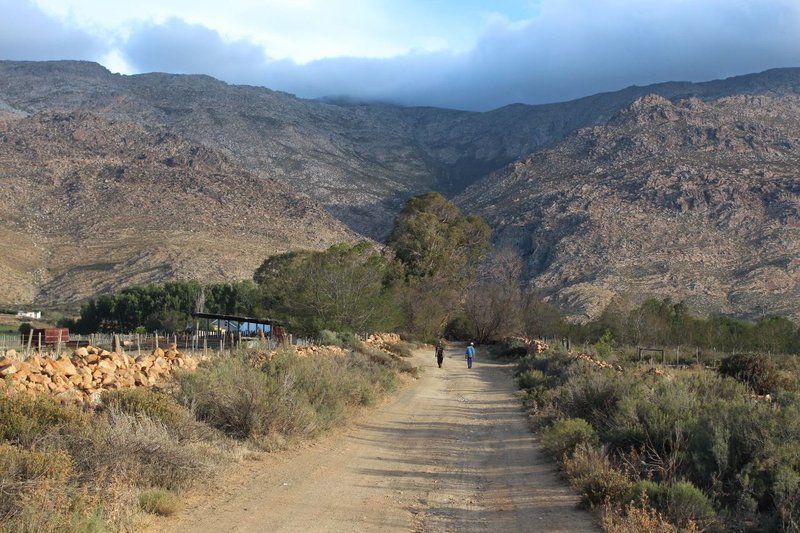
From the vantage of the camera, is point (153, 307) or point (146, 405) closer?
point (146, 405)

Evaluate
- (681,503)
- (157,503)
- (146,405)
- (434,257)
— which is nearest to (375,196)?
(434,257)

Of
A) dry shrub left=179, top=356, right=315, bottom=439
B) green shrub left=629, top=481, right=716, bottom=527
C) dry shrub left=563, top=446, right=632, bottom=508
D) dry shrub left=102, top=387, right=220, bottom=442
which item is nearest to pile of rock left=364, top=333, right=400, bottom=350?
dry shrub left=179, top=356, right=315, bottom=439

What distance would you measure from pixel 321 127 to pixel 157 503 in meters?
166

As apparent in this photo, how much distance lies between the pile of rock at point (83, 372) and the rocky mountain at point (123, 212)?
62.3m

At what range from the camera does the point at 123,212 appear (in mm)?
87688

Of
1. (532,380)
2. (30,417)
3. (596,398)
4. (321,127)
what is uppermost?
(321,127)

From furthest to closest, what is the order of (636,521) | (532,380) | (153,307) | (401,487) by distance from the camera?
(153,307)
(532,380)
(401,487)
(636,521)

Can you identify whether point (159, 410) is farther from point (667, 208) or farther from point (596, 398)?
point (667, 208)

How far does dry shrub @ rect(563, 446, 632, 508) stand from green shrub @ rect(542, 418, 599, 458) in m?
1.08

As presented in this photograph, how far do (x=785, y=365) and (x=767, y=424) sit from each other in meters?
24.6

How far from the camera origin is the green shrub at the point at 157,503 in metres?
8.38

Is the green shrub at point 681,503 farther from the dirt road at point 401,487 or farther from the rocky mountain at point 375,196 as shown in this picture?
→ the rocky mountain at point 375,196

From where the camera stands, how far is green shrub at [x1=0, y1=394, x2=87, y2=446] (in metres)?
8.79

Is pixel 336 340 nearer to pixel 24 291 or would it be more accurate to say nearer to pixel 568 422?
pixel 568 422
